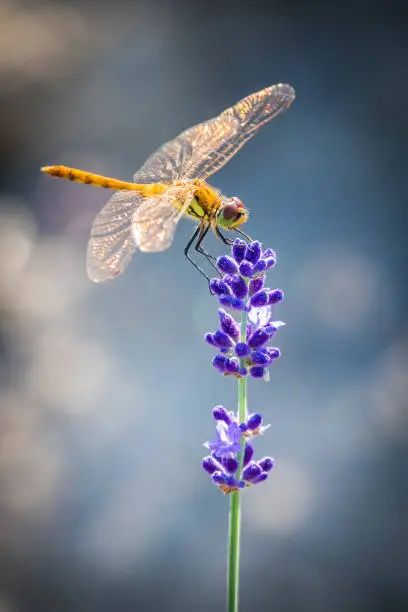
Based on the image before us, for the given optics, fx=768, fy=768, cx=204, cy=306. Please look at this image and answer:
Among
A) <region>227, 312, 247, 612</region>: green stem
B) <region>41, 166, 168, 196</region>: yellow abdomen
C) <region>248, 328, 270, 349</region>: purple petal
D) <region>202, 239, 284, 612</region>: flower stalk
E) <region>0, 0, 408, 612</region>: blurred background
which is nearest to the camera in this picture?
<region>227, 312, 247, 612</region>: green stem

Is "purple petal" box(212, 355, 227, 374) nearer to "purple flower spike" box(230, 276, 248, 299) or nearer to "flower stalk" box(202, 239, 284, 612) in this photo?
"flower stalk" box(202, 239, 284, 612)

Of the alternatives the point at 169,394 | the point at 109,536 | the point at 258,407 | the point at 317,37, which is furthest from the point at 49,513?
the point at 317,37

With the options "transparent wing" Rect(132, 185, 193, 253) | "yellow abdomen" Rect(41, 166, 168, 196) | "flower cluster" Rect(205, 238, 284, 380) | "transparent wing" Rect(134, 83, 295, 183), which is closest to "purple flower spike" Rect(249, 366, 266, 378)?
"flower cluster" Rect(205, 238, 284, 380)

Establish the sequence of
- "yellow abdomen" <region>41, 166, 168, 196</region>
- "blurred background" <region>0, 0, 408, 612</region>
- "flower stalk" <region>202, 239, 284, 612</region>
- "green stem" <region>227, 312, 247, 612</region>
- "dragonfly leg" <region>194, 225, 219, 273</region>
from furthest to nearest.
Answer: "blurred background" <region>0, 0, 408, 612</region> < "yellow abdomen" <region>41, 166, 168, 196</region> < "dragonfly leg" <region>194, 225, 219, 273</region> < "flower stalk" <region>202, 239, 284, 612</region> < "green stem" <region>227, 312, 247, 612</region>

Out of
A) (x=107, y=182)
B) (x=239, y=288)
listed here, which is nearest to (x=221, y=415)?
(x=239, y=288)

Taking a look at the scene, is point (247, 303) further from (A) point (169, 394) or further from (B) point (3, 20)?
(B) point (3, 20)

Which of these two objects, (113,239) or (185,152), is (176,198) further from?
(185,152)
